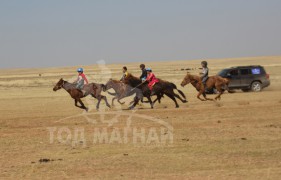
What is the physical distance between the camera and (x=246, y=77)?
3741 centimetres

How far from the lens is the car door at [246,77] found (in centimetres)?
3719

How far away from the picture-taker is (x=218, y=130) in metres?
16.4

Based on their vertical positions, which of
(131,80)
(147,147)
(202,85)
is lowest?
(147,147)

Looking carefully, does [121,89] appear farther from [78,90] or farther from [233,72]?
[233,72]

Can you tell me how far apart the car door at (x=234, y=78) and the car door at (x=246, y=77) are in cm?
32

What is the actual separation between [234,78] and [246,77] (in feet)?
3.15

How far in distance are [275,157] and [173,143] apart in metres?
3.02

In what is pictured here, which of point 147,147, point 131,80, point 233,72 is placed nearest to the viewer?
point 147,147

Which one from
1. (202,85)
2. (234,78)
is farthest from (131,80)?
(234,78)

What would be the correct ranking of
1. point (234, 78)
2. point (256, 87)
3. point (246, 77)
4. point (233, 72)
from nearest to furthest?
1. point (233, 72)
2. point (234, 78)
3. point (246, 77)
4. point (256, 87)

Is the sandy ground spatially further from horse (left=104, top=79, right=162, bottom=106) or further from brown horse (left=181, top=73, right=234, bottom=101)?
brown horse (left=181, top=73, right=234, bottom=101)

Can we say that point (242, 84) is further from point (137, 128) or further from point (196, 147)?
point (196, 147)

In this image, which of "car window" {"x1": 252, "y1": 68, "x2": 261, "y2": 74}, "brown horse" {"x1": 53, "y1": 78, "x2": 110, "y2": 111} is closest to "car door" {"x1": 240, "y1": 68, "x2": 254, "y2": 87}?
"car window" {"x1": 252, "y1": 68, "x2": 261, "y2": 74}

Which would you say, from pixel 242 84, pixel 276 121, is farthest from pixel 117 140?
pixel 242 84
